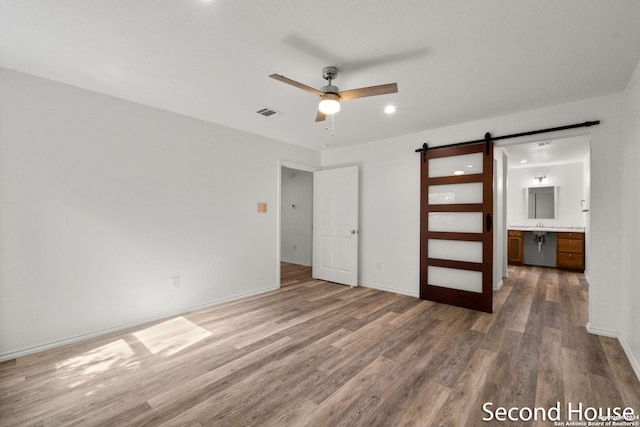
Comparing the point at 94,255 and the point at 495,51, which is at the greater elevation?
the point at 495,51

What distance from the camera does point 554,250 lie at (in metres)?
6.68

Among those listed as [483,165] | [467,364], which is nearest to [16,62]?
[467,364]

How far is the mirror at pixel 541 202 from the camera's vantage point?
278 inches

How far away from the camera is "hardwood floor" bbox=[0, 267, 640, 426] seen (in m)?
1.85

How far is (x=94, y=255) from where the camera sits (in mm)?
2963

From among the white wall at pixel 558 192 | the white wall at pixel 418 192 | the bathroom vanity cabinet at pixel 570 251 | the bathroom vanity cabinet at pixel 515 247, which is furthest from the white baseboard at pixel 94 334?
the white wall at pixel 558 192

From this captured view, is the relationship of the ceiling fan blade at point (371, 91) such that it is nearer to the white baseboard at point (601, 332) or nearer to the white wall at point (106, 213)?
the white wall at point (106, 213)

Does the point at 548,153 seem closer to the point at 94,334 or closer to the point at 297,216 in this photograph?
the point at 297,216

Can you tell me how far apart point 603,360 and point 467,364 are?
1262 mm

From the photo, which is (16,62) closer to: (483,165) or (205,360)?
(205,360)

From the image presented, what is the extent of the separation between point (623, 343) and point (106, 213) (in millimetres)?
5458

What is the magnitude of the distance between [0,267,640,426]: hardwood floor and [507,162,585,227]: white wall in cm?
442

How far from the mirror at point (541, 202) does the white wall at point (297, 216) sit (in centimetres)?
574

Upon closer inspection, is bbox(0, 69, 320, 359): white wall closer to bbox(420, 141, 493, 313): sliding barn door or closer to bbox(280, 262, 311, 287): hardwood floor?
bbox(280, 262, 311, 287): hardwood floor
